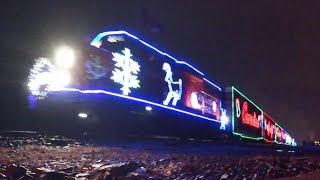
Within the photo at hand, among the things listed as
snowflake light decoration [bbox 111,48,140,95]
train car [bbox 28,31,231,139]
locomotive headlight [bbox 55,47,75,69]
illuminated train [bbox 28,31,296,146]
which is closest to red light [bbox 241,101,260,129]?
illuminated train [bbox 28,31,296,146]

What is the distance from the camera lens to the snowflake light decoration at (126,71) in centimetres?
1662

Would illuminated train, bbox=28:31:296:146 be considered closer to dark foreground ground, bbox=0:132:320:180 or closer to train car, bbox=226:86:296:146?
dark foreground ground, bbox=0:132:320:180

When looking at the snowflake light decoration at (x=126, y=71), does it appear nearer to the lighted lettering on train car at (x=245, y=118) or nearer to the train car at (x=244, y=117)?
the train car at (x=244, y=117)

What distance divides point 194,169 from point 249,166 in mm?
990

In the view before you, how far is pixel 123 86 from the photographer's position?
17.0 meters

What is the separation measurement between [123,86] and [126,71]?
2.79 feet

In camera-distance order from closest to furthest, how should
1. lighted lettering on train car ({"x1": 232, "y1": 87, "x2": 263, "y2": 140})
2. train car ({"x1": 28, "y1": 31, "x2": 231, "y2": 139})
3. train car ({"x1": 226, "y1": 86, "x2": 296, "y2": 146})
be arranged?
train car ({"x1": 28, "y1": 31, "x2": 231, "y2": 139}) < train car ({"x1": 226, "y1": 86, "x2": 296, "y2": 146}) < lighted lettering on train car ({"x1": 232, "y1": 87, "x2": 263, "y2": 140})

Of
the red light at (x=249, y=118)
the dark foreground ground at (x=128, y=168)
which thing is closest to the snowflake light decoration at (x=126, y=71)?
the dark foreground ground at (x=128, y=168)

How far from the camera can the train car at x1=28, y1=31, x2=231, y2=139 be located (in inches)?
538

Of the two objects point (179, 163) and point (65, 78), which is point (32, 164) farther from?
point (65, 78)

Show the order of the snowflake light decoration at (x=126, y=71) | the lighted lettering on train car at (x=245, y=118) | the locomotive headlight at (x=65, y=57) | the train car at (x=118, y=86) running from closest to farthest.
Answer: the train car at (x=118, y=86) < the locomotive headlight at (x=65, y=57) < the snowflake light decoration at (x=126, y=71) < the lighted lettering on train car at (x=245, y=118)

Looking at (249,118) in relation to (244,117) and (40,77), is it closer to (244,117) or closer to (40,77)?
(244,117)

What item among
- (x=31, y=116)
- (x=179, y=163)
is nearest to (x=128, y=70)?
(x=31, y=116)

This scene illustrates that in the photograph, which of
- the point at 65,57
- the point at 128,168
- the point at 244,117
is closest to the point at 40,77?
the point at 65,57
